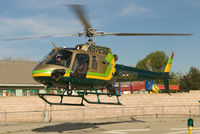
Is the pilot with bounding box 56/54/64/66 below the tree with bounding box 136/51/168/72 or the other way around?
below

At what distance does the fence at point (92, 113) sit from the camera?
82.9 feet

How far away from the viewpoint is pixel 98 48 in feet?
52.1

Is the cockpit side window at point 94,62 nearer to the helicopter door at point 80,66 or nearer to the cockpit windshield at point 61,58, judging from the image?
the helicopter door at point 80,66

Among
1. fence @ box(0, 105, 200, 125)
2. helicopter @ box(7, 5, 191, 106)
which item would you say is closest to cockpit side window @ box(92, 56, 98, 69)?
helicopter @ box(7, 5, 191, 106)

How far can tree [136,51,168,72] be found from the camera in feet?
288

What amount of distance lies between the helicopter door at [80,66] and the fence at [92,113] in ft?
33.8

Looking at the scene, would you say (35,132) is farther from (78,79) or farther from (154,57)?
(154,57)

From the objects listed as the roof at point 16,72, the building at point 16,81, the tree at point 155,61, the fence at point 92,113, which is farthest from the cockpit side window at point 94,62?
the tree at point 155,61

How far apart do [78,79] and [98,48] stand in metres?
2.35

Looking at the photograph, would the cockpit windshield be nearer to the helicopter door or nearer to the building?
the helicopter door

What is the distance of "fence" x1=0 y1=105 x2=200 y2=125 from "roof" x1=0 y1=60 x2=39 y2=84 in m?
13.3

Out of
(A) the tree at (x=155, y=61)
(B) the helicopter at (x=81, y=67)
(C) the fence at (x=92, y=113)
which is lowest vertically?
(C) the fence at (x=92, y=113)

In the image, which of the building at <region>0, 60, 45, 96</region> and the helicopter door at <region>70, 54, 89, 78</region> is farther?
the building at <region>0, 60, 45, 96</region>

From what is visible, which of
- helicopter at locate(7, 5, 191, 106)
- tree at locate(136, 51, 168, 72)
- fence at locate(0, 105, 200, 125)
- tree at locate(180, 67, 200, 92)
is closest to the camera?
helicopter at locate(7, 5, 191, 106)
